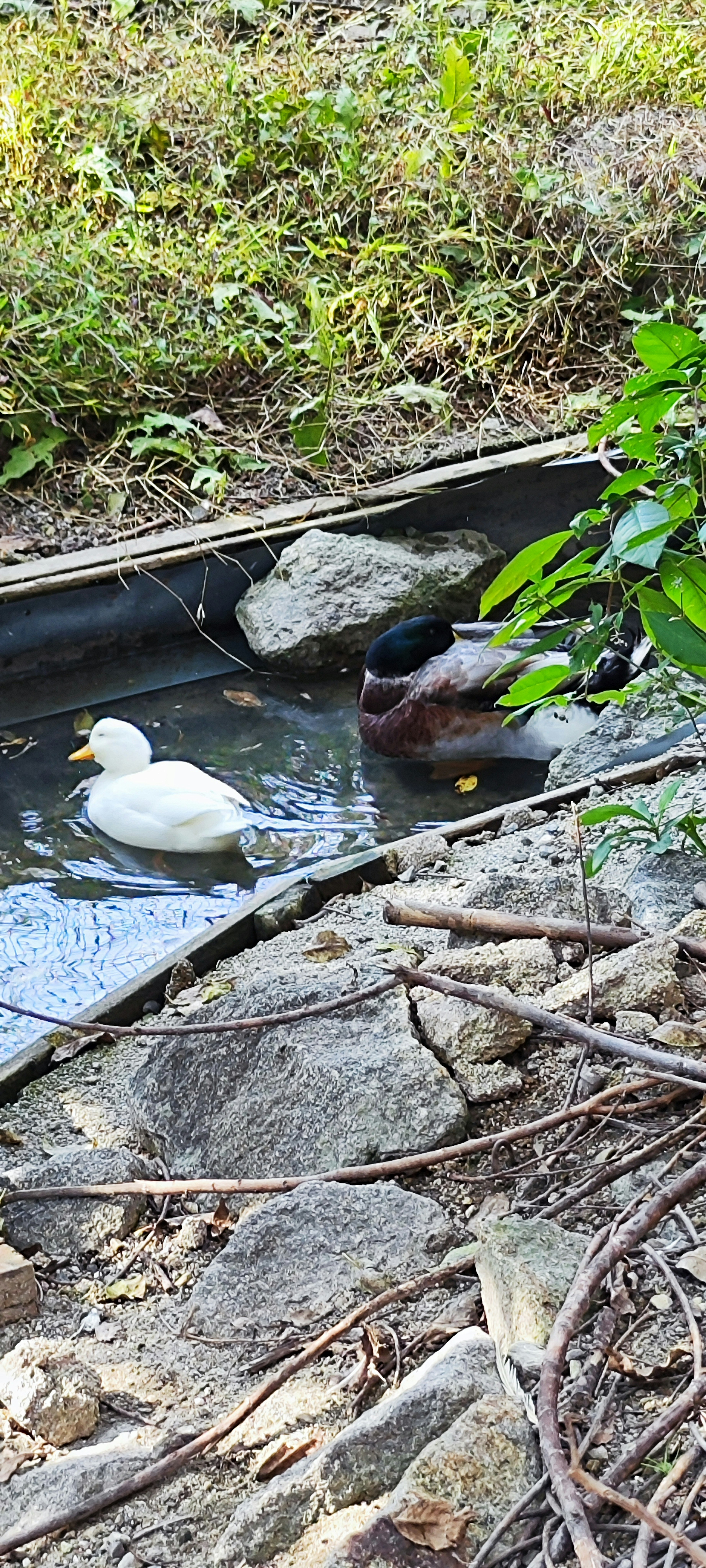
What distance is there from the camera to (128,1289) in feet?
7.09

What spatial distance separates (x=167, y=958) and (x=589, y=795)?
4.51 feet

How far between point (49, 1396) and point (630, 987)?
1.11 m

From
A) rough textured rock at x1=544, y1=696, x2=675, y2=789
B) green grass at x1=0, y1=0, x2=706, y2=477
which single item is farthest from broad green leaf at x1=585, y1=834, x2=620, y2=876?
green grass at x1=0, y1=0, x2=706, y2=477

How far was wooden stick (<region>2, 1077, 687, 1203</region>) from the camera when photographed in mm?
2062

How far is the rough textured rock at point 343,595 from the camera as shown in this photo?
571 centimetres

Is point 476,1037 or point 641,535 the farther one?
point 476,1037

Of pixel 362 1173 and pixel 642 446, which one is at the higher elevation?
pixel 642 446

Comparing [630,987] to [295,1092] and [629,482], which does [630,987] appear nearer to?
[295,1092]

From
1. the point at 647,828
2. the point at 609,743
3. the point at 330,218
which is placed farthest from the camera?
the point at 330,218

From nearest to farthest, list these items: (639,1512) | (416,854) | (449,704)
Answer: (639,1512) → (416,854) → (449,704)

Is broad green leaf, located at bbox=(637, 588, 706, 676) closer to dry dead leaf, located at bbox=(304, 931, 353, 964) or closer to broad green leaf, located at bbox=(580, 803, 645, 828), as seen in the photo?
broad green leaf, located at bbox=(580, 803, 645, 828)

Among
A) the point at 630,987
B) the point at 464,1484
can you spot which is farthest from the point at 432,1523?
the point at 630,987

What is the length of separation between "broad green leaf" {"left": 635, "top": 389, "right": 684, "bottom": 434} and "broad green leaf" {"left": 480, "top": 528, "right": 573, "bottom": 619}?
163 millimetres

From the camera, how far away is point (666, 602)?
1972mm
